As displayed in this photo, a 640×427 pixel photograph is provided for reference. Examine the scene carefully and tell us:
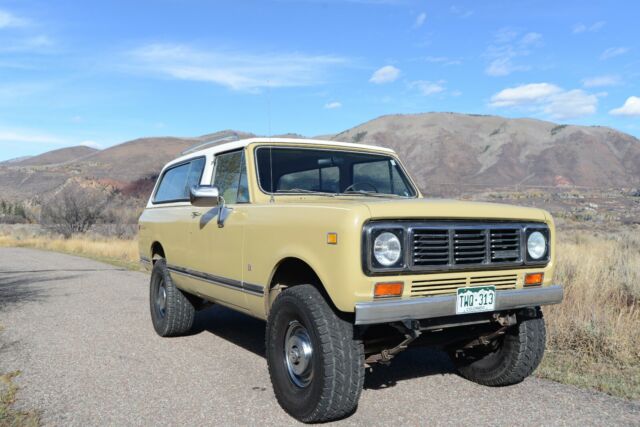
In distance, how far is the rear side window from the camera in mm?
6130

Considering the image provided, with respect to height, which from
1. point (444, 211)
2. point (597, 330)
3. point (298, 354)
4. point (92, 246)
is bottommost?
point (92, 246)

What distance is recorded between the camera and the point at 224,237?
5.02 m

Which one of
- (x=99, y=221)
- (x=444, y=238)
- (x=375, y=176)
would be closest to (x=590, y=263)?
(x=375, y=176)

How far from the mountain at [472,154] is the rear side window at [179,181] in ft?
238

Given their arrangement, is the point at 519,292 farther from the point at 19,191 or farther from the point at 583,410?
the point at 19,191

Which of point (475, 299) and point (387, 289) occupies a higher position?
point (387, 289)

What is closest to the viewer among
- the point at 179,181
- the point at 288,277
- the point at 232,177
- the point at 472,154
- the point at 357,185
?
the point at 288,277

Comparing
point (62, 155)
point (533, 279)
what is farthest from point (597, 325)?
point (62, 155)

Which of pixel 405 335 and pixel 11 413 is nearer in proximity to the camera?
pixel 405 335

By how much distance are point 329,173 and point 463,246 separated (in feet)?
5.93

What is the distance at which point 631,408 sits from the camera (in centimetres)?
408

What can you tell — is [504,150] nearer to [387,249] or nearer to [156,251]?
[156,251]

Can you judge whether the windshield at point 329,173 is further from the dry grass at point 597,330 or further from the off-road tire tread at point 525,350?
the dry grass at point 597,330

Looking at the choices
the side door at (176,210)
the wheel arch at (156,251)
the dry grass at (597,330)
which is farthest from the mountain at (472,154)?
the dry grass at (597,330)
